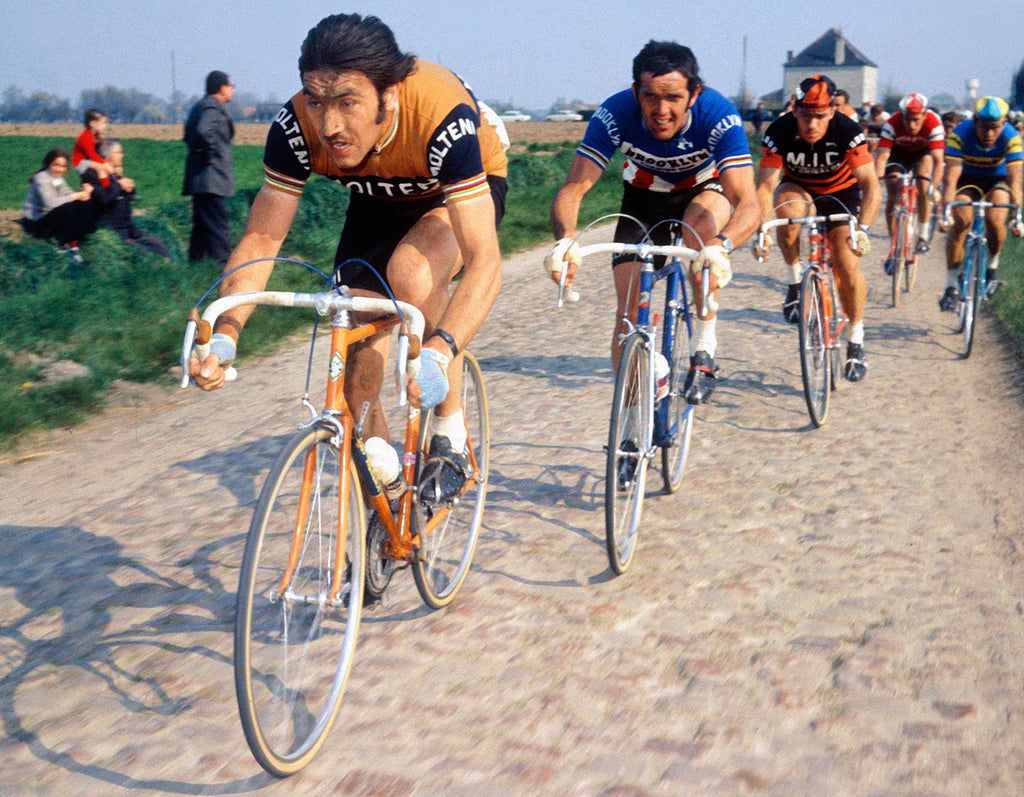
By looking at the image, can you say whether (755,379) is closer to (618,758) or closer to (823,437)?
(823,437)

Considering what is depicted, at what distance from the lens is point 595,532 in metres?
5.27

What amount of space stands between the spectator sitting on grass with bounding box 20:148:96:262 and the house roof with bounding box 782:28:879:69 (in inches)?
5059

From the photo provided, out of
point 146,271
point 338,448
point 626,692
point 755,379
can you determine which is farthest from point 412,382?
point 146,271

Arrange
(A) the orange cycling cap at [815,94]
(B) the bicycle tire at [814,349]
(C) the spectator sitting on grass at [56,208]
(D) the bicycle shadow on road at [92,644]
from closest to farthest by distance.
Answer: (D) the bicycle shadow on road at [92,644] → (B) the bicycle tire at [814,349] → (A) the orange cycling cap at [815,94] → (C) the spectator sitting on grass at [56,208]

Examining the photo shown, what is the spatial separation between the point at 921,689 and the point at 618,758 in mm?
1164

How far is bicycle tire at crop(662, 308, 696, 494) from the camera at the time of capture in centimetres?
537

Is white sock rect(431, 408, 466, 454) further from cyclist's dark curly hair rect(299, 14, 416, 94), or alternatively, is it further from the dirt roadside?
cyclist's dark curly hair rect(299, 14, 416, 94)

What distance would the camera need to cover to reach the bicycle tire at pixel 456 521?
4.00m

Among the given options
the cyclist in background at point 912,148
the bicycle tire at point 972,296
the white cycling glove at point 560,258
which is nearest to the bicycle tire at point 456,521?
the white cycling glove at point 560,258

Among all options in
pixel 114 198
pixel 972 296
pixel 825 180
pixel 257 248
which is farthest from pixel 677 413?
pixel 114 198

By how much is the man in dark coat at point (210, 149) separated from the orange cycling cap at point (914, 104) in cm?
754

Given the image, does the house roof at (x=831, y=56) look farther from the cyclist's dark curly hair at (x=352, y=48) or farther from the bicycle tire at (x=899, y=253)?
the cyclist's dark curly hair at (x=352, y=48)

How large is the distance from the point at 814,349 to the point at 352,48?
4.89 meters

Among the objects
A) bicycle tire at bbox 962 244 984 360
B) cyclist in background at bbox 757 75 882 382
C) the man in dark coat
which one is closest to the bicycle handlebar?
cyclist in background at bbox 757 75 882 382
